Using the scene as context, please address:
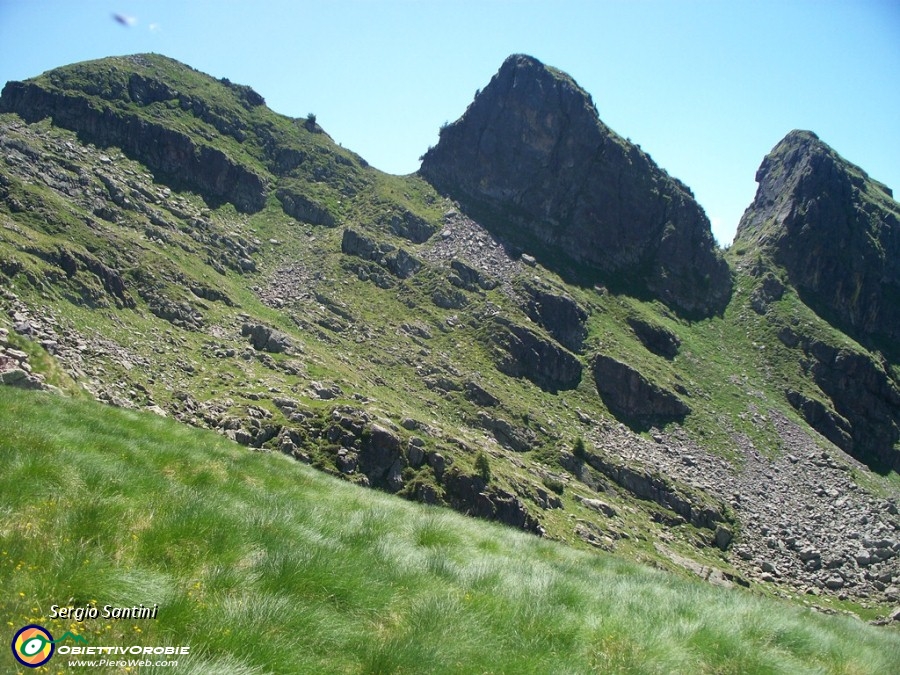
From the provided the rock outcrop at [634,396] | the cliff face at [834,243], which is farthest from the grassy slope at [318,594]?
the cliff face at [834,243]

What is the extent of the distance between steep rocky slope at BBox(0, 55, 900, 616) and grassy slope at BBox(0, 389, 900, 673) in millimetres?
17278

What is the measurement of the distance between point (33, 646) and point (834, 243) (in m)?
152

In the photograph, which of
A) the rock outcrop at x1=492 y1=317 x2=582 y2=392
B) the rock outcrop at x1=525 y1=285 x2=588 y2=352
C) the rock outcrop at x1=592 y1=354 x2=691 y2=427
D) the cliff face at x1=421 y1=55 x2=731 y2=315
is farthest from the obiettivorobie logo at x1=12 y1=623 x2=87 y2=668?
the cliff face at x1=421 y1=55 x2=731 y2=315

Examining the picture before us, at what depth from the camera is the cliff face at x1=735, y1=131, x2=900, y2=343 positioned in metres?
121

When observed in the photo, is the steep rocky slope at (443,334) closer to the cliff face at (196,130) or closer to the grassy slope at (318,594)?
the cliff face at (196,130)

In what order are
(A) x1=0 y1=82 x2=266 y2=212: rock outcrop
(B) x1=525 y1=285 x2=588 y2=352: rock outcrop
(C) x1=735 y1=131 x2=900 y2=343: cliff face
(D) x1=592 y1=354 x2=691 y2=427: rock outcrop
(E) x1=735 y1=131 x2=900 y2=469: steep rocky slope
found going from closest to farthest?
(D) x1=592 y1=354 x2=691 y2=427: rock outcrop
(A) x1=0 y1=82 x2=266 y2=212: rock outcrop
(B) x1=525 y1=285 x2=588 y2=352: rock outcrop
(E) x1=735 y1=131 x2=900 y2=469: steep rocky slope
(C) x1=735 y1=131 x2=900 y2=343: cliff face

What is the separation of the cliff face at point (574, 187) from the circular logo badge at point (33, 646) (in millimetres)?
106473

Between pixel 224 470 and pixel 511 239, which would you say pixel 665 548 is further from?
pixel 511 239

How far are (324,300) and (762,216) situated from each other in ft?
411

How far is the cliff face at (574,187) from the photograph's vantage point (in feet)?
363

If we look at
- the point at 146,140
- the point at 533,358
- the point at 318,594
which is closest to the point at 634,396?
the point at 533,358

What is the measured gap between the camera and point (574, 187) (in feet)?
375

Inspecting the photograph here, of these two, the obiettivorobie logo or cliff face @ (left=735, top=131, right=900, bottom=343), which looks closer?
the obiettivorobie logo

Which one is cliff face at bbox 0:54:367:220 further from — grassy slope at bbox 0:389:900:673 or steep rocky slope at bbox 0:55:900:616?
grassy slope at bbox 0:389:900:673
